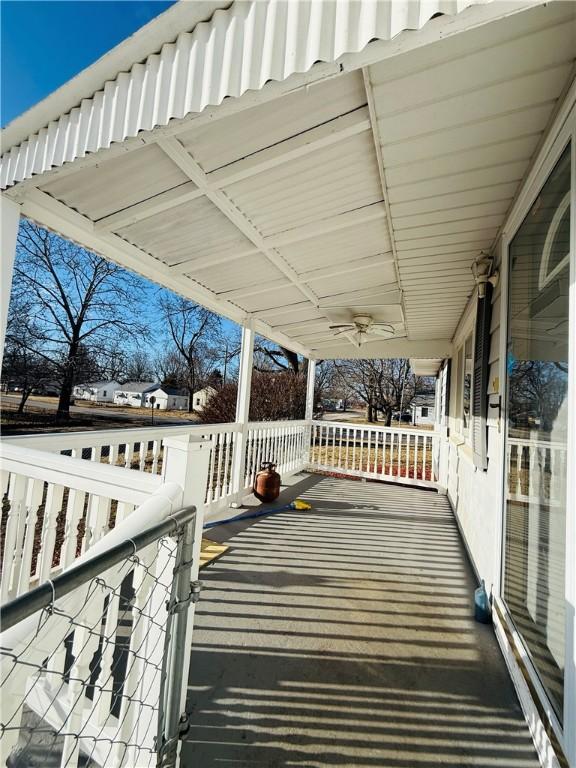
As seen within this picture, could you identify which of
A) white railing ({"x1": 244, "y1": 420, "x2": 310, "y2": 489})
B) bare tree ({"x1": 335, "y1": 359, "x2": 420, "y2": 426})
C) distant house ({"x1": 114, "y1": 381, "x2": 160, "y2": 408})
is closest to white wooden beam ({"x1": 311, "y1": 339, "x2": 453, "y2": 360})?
white railing ({"x1": 244, "y1": 420, "x2": 310, "y2": 489})

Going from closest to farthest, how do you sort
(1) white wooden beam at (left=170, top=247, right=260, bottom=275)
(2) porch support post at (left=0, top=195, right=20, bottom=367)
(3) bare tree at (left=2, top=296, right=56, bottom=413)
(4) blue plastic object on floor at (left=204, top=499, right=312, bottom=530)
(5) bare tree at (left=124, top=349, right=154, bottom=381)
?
1. (2) porch support post at (left=0, top=195, right=20, bottom=367)
2. (1) white wooden beam at (left=170, top=247, right=260, bottom=275)
3. (4) blue plastic object on floor at (left=204, top=499, right=312, bottom=530)
4. (3) bare tree at (left=2, top=296, right=56, bottom=413)
5. (5) bare tree at (left=124, top=349, right=154, bottom=381)

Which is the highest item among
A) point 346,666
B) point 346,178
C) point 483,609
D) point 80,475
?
point 346,178

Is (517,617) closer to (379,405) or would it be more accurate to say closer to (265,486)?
(265,486)

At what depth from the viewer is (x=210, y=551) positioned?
3.30 meters

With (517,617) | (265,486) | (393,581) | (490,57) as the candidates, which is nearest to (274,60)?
(490,57)

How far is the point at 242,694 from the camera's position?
1.74 m

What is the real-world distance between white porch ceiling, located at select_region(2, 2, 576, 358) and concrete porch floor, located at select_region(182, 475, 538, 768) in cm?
250

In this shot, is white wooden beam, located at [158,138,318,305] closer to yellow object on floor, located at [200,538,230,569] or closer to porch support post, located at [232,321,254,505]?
porch support post, located at [232,321,254,505]

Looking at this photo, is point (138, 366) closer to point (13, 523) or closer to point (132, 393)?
point (132, 393)

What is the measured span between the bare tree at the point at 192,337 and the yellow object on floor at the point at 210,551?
7249 millimetres

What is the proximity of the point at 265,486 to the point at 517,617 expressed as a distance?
340 cm

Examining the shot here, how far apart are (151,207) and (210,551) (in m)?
2.86

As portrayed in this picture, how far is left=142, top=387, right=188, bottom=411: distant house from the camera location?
9.53 metres

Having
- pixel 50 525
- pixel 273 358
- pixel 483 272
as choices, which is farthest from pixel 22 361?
pixel 273 358
